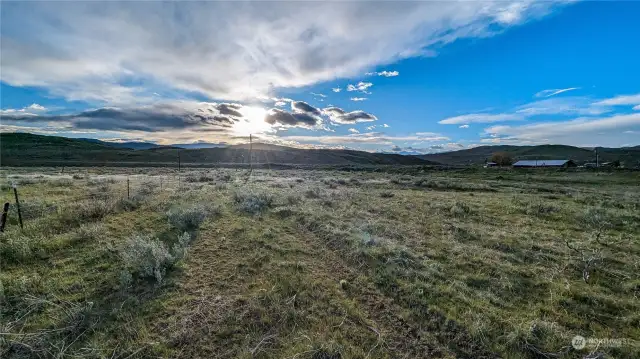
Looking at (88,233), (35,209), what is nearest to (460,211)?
(88,233)

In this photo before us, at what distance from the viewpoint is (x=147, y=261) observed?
6910 millimetres

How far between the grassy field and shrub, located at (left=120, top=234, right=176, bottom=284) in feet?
0.14

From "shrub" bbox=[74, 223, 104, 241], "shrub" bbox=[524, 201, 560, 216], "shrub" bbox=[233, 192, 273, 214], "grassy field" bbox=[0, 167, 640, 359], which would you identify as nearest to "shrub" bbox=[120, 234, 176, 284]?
"grassy field" bbox=[0, 167, 640, 359]

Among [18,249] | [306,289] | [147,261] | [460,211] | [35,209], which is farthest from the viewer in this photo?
[460,211]

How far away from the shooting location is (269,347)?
463 cm

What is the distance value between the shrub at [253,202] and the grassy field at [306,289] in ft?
8.41

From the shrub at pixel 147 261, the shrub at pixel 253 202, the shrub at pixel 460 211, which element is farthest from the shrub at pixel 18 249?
the shrub at pixel 460 211

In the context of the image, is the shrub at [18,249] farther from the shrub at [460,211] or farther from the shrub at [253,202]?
the shrub at [460,211]

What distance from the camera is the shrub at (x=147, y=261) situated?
→ 666 cm

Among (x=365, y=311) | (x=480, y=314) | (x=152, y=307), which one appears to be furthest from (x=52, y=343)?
(x=480, y=314)

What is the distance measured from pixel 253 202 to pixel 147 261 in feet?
27.2

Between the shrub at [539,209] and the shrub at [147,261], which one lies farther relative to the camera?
the shrub at [539,209]

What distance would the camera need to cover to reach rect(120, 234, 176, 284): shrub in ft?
21.9

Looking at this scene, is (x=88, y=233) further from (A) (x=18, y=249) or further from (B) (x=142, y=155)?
(B) (x=142, y=155)
